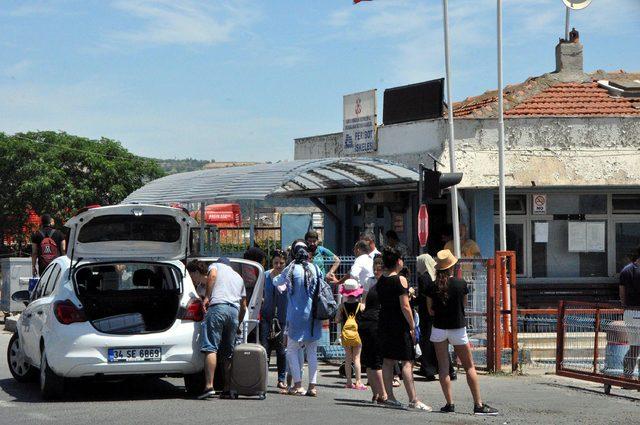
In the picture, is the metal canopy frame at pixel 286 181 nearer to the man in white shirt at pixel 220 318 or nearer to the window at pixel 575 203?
the window at pixel 575 203

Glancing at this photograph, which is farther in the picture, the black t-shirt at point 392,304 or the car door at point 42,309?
the car door at point 42,309

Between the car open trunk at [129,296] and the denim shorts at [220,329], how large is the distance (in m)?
0.40

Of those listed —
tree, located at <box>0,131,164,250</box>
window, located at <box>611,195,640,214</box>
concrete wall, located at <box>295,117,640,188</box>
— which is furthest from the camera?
tree, located at <box>0,131,164,250</box>

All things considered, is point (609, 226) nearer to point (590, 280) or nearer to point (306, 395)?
point (590, 280)

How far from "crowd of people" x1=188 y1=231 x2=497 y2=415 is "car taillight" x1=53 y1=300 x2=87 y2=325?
1.33m

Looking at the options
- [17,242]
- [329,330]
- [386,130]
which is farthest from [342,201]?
[17,242]

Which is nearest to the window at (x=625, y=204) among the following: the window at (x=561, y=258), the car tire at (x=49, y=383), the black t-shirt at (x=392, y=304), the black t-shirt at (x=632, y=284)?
the window at (x=561, y=258)

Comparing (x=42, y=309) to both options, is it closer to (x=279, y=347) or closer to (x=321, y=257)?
(x=279, y=347)

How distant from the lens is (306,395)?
1251cm

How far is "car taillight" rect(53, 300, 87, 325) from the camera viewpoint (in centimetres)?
1138

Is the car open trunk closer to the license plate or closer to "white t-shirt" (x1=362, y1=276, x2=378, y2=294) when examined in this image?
the license plate

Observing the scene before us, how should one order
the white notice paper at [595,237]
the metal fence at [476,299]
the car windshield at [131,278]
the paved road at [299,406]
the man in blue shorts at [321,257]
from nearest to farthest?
the paved road at [299,406] → the car windshield at [131,278] → the metal fence at [476,299] → the man in blue shorts at [321,257] → the white notice paper at [595,237]

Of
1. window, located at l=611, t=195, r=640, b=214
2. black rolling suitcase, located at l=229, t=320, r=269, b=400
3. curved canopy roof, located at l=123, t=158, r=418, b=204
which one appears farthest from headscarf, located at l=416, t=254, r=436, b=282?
window, located at l=611, t=195, r=640, b=214

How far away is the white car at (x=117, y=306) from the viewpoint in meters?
11.3
